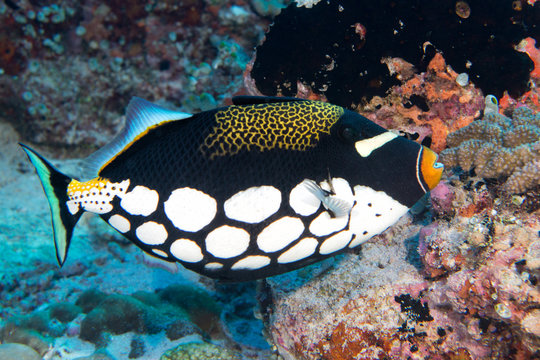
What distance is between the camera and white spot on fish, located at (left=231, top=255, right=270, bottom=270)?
6.56ft

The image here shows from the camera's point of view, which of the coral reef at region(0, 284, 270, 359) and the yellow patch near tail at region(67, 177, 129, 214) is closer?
the yellow patch near tail at region(67, 177, 129, 214)

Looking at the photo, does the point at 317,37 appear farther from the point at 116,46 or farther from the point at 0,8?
the point at 0,8

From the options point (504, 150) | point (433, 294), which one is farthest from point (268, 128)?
point (504, 150)

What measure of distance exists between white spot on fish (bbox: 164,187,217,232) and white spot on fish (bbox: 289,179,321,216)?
0.41m

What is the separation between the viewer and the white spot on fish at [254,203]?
73.9 inches

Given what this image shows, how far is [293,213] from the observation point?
6.29 feet

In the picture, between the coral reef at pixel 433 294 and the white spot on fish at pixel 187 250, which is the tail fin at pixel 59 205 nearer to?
the white spot on fish at pixel 187 250

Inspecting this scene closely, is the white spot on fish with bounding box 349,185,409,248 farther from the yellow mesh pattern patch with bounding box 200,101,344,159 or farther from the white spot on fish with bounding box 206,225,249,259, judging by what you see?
the white spot on fish with bounding box 206,225,249,259

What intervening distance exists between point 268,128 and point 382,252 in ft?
5.68

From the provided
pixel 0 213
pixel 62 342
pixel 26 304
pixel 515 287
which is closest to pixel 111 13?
pixel 0 213

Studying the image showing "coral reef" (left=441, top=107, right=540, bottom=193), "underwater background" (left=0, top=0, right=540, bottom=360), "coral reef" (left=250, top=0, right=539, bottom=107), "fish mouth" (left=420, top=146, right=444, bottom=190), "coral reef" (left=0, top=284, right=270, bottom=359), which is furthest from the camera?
"coral reef" (left=0, top=284, right=270, bottom=359)

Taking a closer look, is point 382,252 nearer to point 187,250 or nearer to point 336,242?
point 336,242

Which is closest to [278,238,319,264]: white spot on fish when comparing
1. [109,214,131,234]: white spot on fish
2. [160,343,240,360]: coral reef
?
[109,214,131,234]: white spot on fish

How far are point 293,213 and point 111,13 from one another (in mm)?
7895
